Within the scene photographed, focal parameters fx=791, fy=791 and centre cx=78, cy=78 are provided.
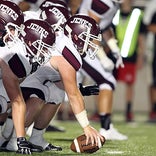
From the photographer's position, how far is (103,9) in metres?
5.60

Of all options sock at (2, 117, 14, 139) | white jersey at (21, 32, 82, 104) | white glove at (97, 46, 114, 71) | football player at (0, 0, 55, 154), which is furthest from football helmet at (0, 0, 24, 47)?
white glove at (97, 46, 114, 71)

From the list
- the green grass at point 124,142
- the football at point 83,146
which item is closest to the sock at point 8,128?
the green grass at point 124,142

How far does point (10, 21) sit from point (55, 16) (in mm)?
552

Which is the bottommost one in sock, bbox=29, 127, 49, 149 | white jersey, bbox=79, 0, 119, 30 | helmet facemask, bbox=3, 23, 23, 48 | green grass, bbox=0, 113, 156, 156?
green grass, bbox=0, 113, 156, 156

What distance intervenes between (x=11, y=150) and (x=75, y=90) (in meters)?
0.54

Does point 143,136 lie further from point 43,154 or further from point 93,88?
point 43,154

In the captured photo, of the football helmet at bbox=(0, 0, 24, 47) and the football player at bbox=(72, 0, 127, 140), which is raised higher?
the football helmet at bbox=(0, 0, 24, 47)

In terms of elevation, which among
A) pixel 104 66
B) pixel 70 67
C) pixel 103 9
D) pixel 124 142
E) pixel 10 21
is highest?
pixel 10 21

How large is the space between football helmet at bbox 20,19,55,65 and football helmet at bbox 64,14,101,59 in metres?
0.17

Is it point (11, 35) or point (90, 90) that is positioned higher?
point (11, 35)

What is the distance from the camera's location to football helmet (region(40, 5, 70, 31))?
178 inches

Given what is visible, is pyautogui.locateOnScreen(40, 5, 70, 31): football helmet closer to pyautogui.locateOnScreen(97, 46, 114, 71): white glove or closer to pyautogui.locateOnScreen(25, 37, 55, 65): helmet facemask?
pyautogui.locateOnScreen(25, 37, 55, 65): helmet facemask

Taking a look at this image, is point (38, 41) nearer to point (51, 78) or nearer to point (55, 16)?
point (51, 78)

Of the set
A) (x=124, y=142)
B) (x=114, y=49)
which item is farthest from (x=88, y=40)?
(x=114, y=49)
